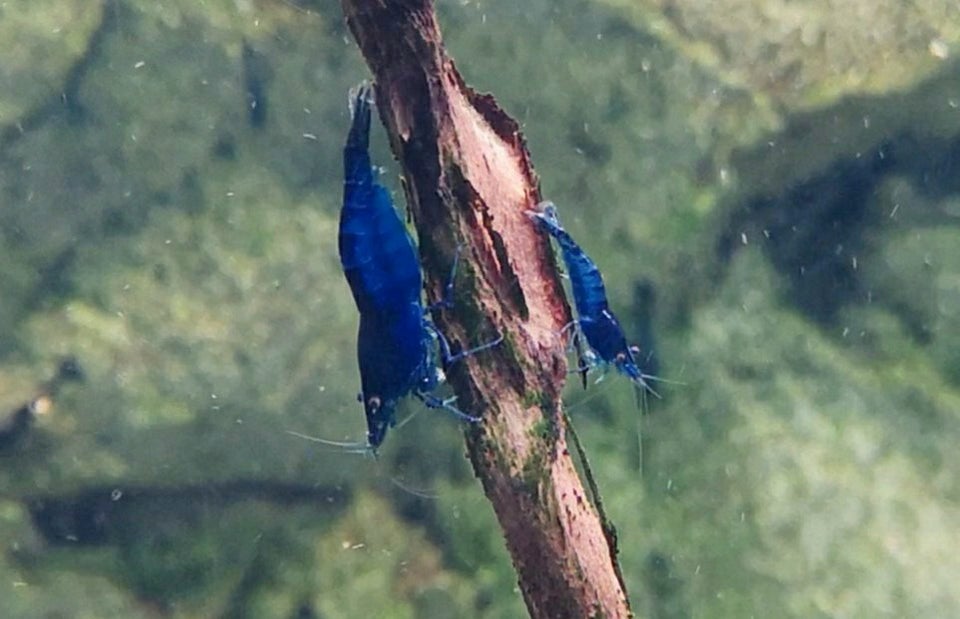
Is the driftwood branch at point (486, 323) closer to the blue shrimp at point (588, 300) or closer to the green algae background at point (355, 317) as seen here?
the blue shrimp at point (588, 300)

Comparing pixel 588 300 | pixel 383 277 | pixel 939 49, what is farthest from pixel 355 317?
pixel 939 49

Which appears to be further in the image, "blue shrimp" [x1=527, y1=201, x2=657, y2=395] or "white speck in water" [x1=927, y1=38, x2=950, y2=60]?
"white speck in water" [x1=927, y1=38, x2=950, y2=60]

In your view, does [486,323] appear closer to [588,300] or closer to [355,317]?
[588,300]

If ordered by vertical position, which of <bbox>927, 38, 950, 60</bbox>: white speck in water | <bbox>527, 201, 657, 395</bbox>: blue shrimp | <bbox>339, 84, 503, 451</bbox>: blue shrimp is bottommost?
<bbox>339, 84, 503, 451</bbox>: blue shrimp

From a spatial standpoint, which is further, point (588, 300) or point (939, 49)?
point (939, 49)

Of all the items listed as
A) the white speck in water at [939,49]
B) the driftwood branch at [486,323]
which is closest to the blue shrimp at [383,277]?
the driftwood branch at [486,323]

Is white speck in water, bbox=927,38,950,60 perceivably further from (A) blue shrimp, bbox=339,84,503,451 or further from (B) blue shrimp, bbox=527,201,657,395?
(A) blue shrimp, bbox=339,84,503,451

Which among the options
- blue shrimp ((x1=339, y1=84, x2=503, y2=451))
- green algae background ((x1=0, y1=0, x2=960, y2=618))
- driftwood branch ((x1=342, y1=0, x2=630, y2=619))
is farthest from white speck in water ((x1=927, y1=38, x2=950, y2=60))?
blue shrimp ((x1=339, y1=84, x2=503, y2=451))

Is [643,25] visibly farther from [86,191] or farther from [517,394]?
[517,394]
